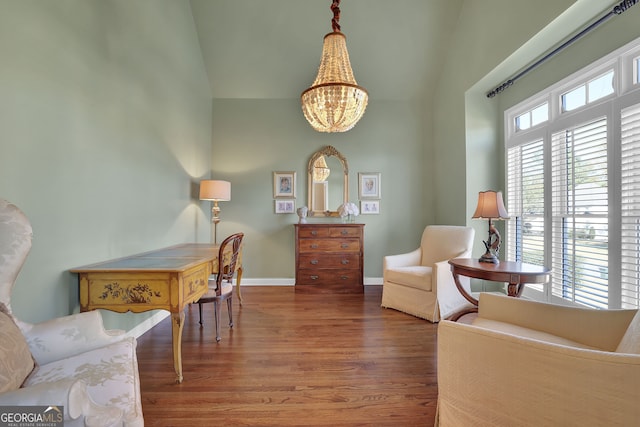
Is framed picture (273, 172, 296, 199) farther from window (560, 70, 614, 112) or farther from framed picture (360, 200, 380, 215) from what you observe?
window (560, 70, 614, 112)

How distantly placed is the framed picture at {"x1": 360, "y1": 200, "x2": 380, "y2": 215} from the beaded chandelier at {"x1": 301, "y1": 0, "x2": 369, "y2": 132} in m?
2.16

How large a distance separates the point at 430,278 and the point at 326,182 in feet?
7.25

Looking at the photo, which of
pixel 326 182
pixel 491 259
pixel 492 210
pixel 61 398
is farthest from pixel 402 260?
pixel 61 398

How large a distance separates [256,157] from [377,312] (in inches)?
116

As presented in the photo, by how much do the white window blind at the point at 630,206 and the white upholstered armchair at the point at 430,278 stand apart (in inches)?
48.3

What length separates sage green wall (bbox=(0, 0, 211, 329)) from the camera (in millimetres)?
1521

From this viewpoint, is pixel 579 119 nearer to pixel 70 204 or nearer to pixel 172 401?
pixel 172 401

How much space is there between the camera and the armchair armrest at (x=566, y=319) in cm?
130

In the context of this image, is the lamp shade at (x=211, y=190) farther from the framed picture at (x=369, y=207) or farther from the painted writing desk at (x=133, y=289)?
the framed picture at (x=369, y=207)

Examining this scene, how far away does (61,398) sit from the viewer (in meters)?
0.73

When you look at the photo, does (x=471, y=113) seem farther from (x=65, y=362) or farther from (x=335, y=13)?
(x=65, y=362)

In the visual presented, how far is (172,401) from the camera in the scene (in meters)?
1.67

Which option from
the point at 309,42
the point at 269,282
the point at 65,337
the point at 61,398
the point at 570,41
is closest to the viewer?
the point at 61,398

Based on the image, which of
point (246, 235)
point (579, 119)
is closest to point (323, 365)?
point (246, 235)
